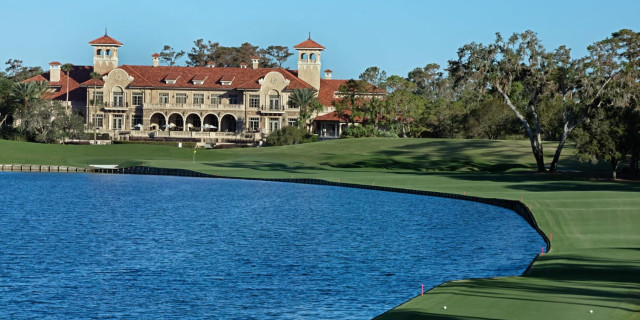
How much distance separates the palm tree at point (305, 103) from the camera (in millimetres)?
137250

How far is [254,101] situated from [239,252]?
104655 mm

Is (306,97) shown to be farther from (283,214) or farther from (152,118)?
(283,214)

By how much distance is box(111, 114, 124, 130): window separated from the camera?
146375 millimetres

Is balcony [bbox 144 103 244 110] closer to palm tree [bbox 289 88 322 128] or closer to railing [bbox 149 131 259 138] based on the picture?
railing [bbox 149 131 259 138]

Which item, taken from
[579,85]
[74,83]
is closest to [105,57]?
[74,83]

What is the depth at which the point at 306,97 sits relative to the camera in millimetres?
138250

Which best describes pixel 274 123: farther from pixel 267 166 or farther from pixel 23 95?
pixel 267 166

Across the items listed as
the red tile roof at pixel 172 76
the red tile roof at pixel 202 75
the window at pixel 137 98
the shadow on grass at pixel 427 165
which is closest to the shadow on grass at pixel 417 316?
the shadow on grass at pixel 427 165

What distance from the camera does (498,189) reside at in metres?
67.2

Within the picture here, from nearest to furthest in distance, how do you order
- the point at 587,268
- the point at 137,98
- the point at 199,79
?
1. the point at 587,268
2. the point at 137,98
3. the point at 199,79

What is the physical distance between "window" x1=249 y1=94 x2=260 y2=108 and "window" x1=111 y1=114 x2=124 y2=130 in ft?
64.4

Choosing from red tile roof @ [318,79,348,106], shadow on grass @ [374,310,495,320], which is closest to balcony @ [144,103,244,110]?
red tile roof @ [318,79,348,106]

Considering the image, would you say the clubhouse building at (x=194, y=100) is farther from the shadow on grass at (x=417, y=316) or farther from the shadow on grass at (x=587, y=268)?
the shadow on grass at (x=417, y=316)

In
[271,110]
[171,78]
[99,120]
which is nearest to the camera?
[271,110]
